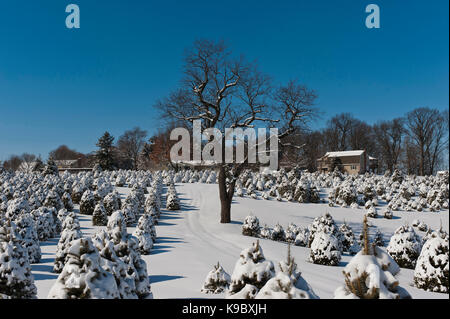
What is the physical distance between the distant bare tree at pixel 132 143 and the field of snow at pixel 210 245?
3638 centimetres

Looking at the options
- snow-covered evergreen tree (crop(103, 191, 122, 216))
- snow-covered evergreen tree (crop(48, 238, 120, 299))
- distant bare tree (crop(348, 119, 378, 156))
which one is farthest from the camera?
distant bare tree (crop(348, 119, 378, 156))

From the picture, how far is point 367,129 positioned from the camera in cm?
6725

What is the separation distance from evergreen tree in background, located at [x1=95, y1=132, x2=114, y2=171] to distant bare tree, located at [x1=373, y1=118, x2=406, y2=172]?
174 ft

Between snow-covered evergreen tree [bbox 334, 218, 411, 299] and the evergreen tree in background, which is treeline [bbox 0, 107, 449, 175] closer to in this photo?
the evergreen tree in background

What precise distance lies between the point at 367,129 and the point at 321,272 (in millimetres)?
65540

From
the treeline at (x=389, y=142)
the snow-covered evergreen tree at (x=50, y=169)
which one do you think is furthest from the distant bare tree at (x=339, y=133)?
the snow-covered evergreen tree at (x=50, y=169)

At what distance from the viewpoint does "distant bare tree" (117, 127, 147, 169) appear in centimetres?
6251

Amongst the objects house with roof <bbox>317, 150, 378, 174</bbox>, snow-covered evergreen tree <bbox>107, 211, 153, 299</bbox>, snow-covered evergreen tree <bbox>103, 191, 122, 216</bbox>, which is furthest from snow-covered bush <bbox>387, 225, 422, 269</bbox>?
house with roof <bbox>317, 150, 378, 174</bbox>

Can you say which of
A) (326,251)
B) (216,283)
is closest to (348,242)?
(326,251)

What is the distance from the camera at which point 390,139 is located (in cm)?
6253

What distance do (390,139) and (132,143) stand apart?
175 feet

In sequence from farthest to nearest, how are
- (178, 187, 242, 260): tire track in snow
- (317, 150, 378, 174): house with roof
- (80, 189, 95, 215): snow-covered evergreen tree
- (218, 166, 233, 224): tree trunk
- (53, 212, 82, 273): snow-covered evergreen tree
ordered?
(317, 150, 378, 174): house with roof → (80, 189, 95, 215): snow-covered evergreen tree → (218, 166, 233, 224): tree trunk → (178, 187, 242, 260): tire track in snow → (53, 212, 82, 273): snow-covered evergreen tree

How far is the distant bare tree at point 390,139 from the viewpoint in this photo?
60.3m
